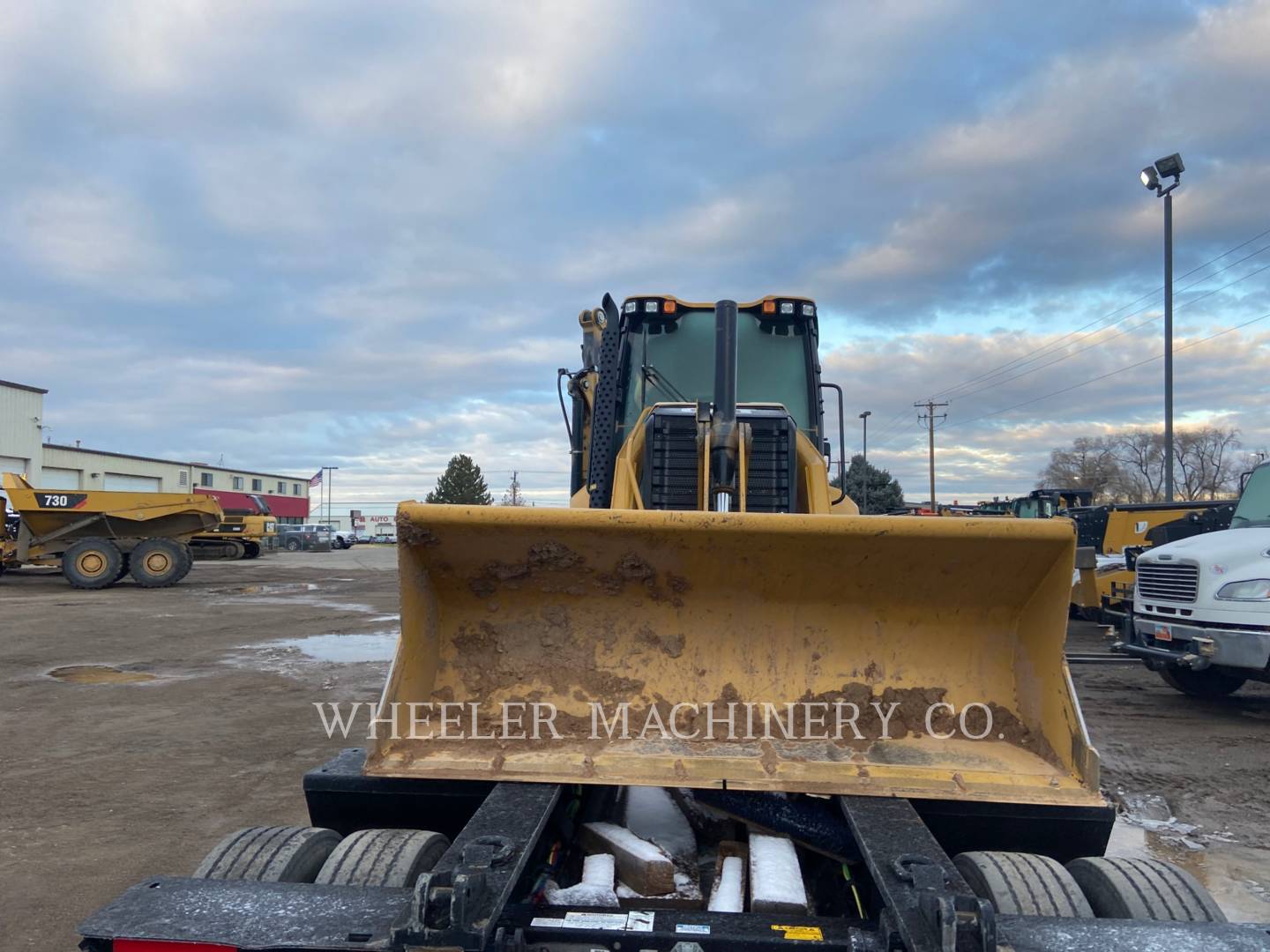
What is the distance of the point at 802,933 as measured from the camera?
7.13ft

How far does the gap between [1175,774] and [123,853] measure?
20.0ft

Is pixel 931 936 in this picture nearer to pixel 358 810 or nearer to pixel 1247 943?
pixel 1247 943

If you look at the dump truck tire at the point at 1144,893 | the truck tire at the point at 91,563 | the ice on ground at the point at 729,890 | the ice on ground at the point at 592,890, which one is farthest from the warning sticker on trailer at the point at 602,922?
the truck tire at the point at 91,563

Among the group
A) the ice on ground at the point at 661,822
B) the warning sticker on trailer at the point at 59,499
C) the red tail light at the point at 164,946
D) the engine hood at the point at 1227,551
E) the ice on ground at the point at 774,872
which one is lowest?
the ice on ground at the point at 661,822

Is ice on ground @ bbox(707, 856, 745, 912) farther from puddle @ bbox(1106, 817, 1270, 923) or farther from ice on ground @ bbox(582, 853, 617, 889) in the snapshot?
puddle @ bbox(1106, 817, 1270, 923)

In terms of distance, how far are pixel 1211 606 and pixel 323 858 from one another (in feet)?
23.2

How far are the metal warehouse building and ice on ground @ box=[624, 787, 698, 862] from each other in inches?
1508

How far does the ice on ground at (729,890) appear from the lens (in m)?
2.60

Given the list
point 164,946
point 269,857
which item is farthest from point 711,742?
point 164,946

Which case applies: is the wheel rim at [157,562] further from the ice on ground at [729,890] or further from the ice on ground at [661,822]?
the ice on ground at [729,890]

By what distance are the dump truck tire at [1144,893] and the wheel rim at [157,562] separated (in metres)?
20.3

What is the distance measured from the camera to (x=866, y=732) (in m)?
3.32

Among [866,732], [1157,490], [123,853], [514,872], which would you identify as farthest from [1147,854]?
[1157,490]

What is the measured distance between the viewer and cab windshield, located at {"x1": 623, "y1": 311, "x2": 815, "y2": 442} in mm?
5488
